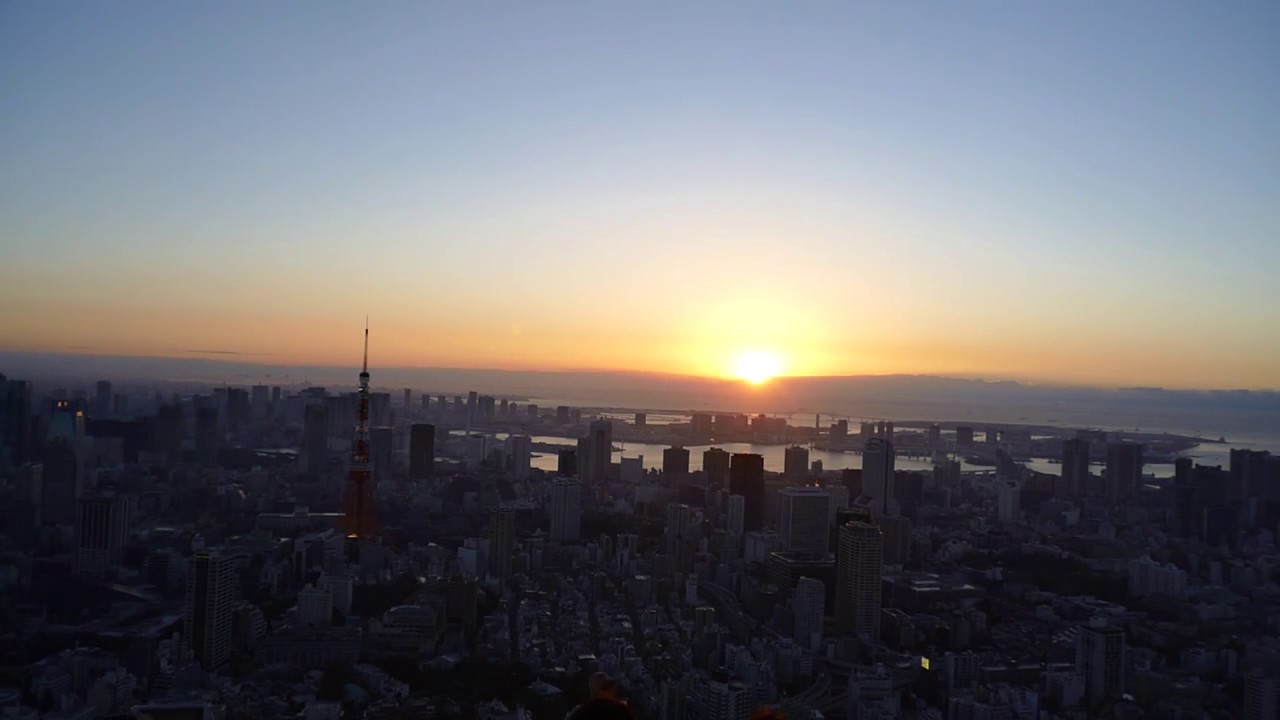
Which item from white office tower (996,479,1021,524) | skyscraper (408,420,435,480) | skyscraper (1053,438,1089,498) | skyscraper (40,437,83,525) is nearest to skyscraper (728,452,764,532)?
white office tower (996,479,1021,524)

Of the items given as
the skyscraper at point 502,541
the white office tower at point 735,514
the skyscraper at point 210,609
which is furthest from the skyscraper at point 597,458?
the skyscraper at point 210,609

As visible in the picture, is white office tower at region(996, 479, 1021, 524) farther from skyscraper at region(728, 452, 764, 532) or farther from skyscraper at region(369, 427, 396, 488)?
skyscraper at region(369, 427, 396, 488)

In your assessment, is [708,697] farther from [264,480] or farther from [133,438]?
[133,438]

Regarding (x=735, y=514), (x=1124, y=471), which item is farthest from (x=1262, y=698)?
(x=1124, y=471)

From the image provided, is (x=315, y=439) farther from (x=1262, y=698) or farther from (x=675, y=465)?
(x=1262, y=698)

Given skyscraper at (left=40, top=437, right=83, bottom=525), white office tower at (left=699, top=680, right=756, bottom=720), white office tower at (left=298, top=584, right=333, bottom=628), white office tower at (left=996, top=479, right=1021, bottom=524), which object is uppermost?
skyscraper at (left=40, top=437, right=83, bottom=525)

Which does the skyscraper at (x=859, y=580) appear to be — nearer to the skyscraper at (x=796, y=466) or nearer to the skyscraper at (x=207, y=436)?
the skyscraper at (x=796, y=466)
